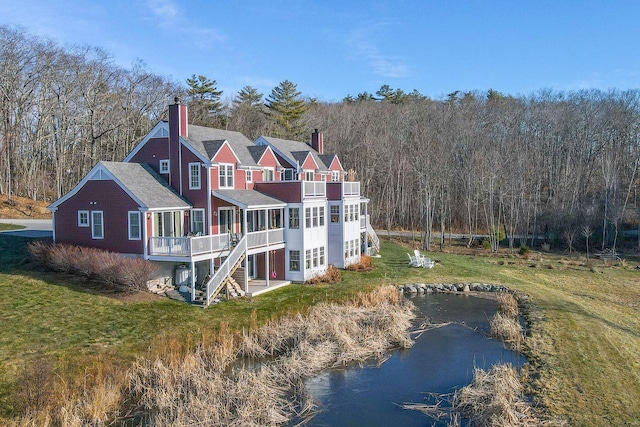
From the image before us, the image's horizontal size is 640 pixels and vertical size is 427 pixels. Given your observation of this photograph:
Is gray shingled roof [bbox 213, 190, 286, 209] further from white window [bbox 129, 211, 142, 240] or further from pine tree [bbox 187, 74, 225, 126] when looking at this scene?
pine tree [bbox 187, 74, 225, 126]

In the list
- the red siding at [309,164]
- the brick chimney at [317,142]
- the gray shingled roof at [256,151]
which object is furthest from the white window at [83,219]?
the brick chimney at [317,142]

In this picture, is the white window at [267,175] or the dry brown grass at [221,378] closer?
the dry brown grass at [221,378]

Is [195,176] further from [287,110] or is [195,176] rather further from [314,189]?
[287,110]

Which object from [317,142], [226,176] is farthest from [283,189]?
[317,142]

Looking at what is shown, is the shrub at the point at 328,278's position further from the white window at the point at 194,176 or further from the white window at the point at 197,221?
the white window at the point at 194,176

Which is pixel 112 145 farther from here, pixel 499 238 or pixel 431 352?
pixel 431 352

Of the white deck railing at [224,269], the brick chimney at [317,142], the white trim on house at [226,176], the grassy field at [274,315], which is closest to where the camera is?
the grassy field at [274,315]
